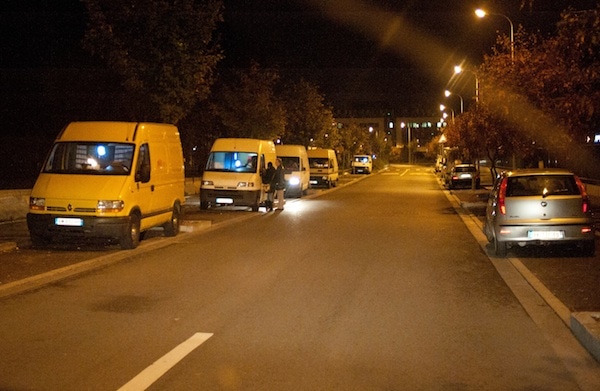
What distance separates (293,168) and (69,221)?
21.3 metres

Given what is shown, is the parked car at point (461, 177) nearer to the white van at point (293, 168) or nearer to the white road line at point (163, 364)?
the white van at point (293, 168)

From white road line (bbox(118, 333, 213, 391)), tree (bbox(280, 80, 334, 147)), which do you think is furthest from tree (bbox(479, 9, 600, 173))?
tree (bbox(280, 80, 334, 147))

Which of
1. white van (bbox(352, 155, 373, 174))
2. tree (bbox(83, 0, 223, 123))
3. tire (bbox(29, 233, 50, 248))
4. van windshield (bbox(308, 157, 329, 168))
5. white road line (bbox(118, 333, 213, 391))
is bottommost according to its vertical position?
white van (bbox(352, 155, 373, 174))

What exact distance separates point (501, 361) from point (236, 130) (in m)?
33.3

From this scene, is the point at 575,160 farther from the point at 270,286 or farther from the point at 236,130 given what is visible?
the point at 270,286

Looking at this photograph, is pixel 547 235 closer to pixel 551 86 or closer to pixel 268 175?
pixel 551 86

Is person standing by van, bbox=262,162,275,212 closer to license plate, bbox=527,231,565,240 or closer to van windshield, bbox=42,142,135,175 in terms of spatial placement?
van windshield, bbox=42,142,135,175

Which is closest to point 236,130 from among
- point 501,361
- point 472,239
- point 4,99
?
point 4,99

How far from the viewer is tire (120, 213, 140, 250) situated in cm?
1467

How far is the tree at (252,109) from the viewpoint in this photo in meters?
38.4

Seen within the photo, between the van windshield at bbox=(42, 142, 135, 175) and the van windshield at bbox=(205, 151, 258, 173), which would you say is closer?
the van windshield at bbox=(42, 142, 135, 175)

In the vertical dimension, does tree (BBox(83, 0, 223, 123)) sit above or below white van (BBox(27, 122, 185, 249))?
above

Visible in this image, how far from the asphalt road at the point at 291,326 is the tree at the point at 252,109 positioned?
23861mm

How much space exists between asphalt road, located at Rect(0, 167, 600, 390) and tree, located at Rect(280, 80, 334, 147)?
41693 millimetres
